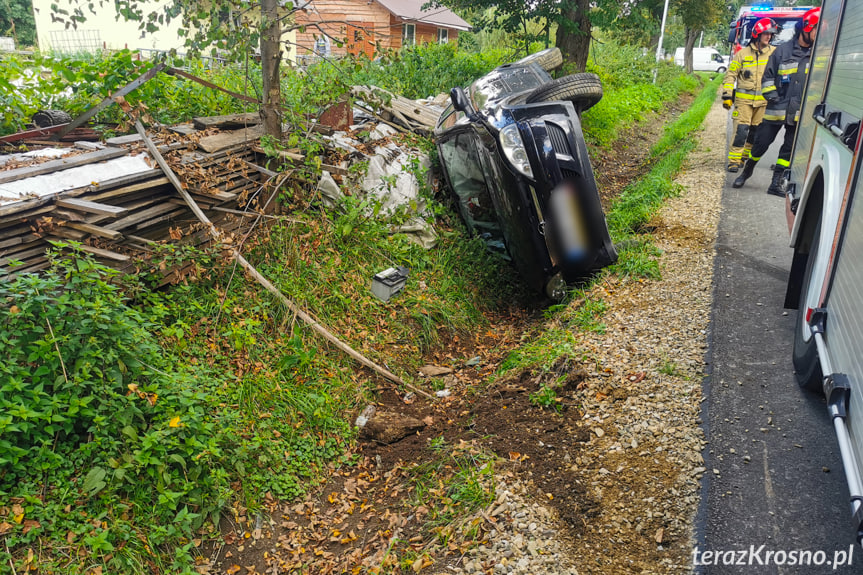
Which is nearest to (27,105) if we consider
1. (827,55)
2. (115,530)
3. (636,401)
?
(115,530)

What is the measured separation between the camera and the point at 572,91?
7457mm

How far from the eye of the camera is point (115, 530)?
3.06 metres

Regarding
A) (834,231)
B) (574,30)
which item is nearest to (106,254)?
(834,231)

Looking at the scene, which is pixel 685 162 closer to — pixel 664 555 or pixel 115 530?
pixel 664 555

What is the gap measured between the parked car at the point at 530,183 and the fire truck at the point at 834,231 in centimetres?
174

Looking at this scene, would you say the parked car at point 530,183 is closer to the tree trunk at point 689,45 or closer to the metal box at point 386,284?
the metal box at point 386,284

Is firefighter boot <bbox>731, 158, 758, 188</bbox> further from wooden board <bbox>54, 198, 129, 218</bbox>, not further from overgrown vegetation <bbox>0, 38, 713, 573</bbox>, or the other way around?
wooden board <bbox>54, 198, 129, 218</bbox>

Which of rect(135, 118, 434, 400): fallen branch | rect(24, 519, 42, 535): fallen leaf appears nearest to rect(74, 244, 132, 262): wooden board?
rect(135, 118, 434, 400): fallen branch

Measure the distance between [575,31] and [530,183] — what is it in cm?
716

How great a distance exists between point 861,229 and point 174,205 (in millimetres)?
4643

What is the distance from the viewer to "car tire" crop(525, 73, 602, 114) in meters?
→ 6.94

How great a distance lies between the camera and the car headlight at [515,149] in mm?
5515

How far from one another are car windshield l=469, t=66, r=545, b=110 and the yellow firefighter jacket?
9.83 ft

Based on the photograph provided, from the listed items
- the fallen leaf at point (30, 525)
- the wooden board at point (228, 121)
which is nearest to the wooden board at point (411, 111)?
the wooden board at point (228, 121)
